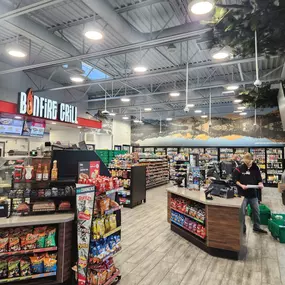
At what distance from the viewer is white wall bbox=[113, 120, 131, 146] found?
54.5 ft

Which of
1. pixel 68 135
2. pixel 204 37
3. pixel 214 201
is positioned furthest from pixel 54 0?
pixel 68 135

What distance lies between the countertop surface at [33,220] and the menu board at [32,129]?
633cm

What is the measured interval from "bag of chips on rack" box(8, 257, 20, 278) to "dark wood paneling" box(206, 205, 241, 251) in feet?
9.83

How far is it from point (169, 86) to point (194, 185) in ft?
24.8

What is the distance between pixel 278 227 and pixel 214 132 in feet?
35.6

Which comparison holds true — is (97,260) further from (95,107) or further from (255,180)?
(95,107)

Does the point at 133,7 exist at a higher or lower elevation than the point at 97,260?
higher

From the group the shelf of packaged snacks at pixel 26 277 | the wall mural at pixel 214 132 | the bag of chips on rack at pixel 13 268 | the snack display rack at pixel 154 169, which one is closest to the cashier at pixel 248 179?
the shelf of packaged snacks at pixel 26 277

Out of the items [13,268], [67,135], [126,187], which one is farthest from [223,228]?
[67,135]

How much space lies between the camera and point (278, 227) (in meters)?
4.77

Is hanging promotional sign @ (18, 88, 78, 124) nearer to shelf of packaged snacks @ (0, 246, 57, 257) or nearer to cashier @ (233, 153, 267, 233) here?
shelf of packaged snacks @ (0, 246, 57, 257)

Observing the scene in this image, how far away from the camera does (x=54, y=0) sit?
4.08m

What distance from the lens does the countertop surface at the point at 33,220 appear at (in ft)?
9.12

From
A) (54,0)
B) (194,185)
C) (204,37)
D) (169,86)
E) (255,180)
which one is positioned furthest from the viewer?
(169,86)
